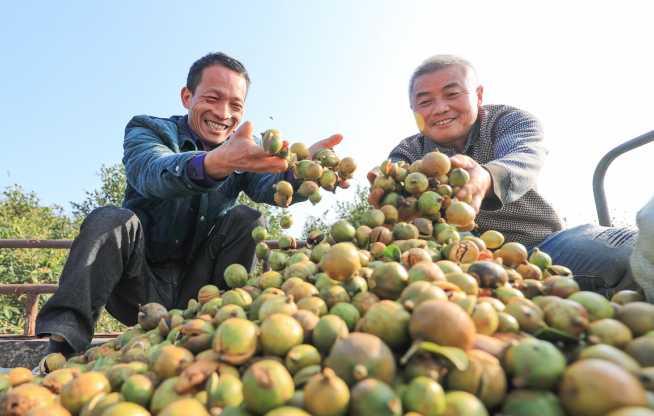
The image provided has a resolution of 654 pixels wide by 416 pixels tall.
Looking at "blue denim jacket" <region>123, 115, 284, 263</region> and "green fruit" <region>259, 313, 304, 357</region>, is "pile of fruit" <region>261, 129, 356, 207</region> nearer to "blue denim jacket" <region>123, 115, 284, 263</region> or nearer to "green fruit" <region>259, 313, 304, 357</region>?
"blue denim jacket" <region>123, 115, 284, 263</region>

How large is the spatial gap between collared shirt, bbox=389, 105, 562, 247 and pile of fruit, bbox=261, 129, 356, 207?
681 mm

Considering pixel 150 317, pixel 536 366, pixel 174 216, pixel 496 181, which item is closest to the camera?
pixel 536 366

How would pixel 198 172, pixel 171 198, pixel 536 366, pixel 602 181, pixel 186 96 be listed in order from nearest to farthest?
1. pixel 536 366
2. pixel 198 172
3. pixel 171 198
4. pixel 602 181
5. pixel 186 96

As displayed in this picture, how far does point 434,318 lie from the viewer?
4.31ft

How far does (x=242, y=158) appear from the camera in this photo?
2.90 metres

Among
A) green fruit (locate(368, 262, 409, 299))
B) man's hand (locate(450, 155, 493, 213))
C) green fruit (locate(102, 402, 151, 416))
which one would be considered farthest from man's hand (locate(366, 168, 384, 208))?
A: green fruit (locate(102, 402, 151, 416))

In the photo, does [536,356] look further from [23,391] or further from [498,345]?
[23,391]

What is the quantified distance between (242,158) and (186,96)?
194 cm

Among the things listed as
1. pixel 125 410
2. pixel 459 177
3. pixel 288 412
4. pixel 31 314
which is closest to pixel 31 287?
pixel 31 314

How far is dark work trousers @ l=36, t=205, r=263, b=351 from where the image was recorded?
9.58 ft

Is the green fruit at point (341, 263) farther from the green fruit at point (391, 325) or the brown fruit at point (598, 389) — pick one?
the brown fruit at point (598, 389)

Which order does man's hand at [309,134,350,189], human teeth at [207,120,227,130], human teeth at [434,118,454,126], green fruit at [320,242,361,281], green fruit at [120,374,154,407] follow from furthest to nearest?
human teeth at [207,120,227,130] < human teeth at [434,118,454,126] < man's hand at [309,134,350,189] < green fruit at [320,242,361,281] < green fruit at [120,374,154,407]

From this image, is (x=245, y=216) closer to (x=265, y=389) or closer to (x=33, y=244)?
(x=265, y=389)

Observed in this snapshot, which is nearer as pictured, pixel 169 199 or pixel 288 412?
pixel 288 412
